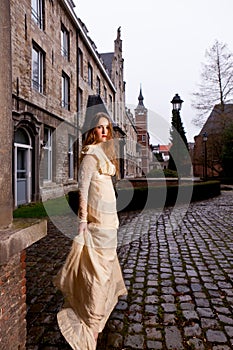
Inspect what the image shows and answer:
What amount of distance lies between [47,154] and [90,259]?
1104 centimetres

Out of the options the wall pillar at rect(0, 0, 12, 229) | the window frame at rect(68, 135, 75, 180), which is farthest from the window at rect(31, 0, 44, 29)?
the wall pillar at rect(0, 0, 12, 229)

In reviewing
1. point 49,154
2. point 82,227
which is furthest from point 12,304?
point 49,154

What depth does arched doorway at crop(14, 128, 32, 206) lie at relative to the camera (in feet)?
33.3

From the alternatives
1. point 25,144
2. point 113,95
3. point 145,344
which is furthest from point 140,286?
point 113,95

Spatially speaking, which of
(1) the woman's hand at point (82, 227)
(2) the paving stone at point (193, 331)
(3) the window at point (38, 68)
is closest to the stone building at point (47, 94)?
(3) the window at point (38, 68)

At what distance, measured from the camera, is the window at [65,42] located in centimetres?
1438

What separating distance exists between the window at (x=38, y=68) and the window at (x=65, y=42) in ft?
8.86

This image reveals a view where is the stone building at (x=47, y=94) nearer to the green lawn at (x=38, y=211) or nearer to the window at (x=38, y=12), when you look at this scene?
the window at (x=38, y=12)

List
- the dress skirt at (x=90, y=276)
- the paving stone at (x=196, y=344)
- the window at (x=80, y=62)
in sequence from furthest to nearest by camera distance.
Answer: the window at (x=80, y=62) < the paving stone at (x=196, y=344) < the dress skirt at (x=90, y=276)

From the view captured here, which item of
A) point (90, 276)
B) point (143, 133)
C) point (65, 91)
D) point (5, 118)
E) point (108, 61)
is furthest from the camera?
point (143, 133)

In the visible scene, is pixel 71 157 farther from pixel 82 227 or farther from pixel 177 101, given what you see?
pixel 82 227

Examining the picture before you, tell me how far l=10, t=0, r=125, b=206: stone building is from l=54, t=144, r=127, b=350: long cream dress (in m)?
7.91

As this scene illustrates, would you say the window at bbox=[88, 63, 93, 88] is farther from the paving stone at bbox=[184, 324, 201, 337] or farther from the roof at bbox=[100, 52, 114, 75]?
the paving stone at bbox=[184, 324, 201, 337]

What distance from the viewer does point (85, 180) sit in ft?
7.09
